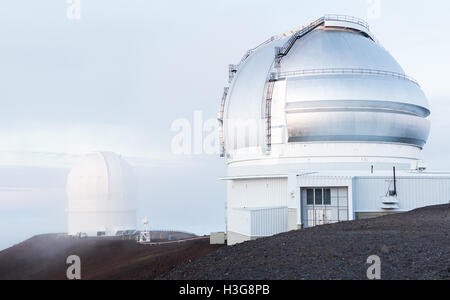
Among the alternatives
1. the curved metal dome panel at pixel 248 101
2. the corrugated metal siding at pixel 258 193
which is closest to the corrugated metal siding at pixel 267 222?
the corrugated metal siding at pixel 258 193

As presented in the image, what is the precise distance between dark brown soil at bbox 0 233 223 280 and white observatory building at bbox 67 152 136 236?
1909 mm

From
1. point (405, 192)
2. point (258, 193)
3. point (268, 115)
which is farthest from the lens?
point (258, 193)

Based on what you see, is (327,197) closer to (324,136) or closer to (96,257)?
(324,136)

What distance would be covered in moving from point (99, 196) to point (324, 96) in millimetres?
20485

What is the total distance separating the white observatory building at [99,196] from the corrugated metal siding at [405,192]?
69.1ft

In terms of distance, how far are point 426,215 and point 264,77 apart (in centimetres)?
1122

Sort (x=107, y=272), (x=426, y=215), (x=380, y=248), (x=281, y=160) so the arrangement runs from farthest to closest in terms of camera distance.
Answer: (x=281, y=160), (x=107, y=272), (x=426, y=215), (x=380, y=248)

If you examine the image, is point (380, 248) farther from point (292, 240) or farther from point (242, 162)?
point (242, 162)

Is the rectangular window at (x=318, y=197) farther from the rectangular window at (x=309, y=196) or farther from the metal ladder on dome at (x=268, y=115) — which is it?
the metal ladder on dome at (x=268, y=115)

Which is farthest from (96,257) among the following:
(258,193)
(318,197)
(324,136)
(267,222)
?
(324,136)

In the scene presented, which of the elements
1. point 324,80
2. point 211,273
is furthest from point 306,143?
point 211,273

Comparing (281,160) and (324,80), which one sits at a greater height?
(324,80)

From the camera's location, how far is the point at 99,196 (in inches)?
1448

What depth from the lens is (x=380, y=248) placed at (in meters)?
11.3
